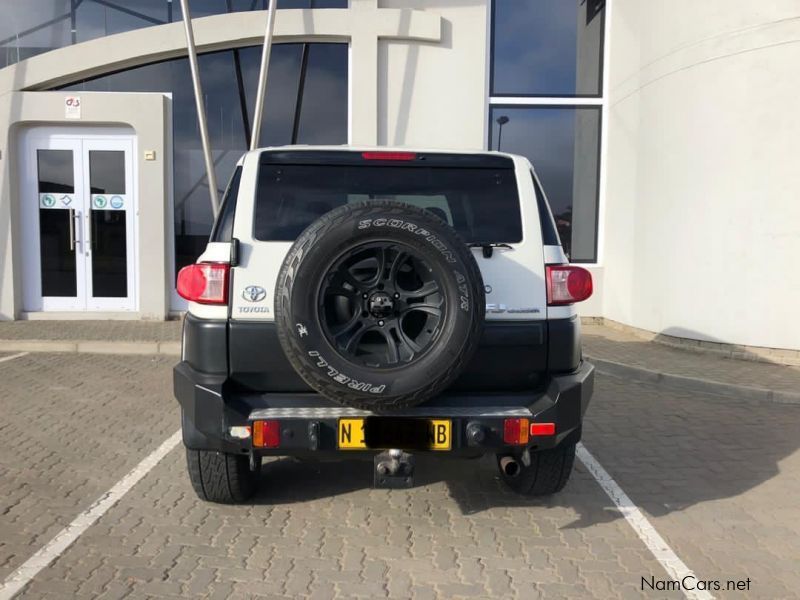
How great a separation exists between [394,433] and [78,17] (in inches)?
423

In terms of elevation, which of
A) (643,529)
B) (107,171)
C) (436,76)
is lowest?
(643,529)

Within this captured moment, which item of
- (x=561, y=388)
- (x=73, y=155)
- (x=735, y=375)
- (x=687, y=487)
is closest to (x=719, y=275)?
(x=735, y=375)

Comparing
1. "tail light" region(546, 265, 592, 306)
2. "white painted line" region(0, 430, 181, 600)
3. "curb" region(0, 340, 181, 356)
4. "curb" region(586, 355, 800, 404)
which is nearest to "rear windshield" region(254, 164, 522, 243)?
"tail light" region(546, 265, 592, 306)

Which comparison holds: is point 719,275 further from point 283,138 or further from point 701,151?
point 283,138

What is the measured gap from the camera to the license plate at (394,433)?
3135 mm

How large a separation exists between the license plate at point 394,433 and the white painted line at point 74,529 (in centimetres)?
155

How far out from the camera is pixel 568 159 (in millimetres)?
11359

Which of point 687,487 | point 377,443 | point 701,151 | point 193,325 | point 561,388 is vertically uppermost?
point 701,151

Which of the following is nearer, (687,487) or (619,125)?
(687,487)

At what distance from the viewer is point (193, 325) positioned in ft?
10.8

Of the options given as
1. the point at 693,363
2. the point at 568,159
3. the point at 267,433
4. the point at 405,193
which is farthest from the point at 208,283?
the point at 568,159

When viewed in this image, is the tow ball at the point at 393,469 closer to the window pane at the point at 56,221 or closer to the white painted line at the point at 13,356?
the white painted line at the point at 13,356

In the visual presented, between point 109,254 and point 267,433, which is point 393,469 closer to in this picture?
point 267,433

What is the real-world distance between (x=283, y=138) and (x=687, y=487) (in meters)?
8.78
